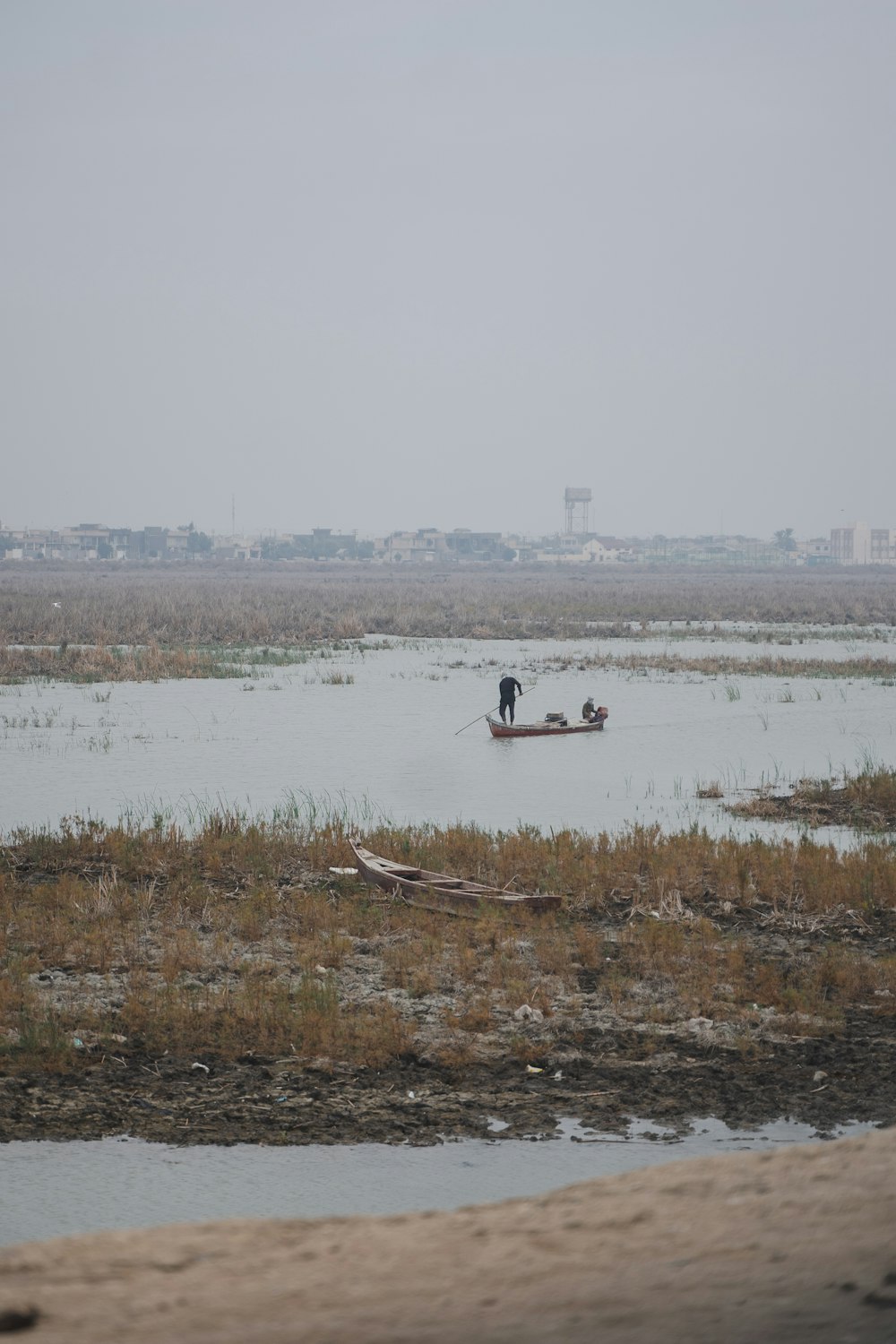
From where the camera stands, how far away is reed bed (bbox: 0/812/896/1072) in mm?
10742

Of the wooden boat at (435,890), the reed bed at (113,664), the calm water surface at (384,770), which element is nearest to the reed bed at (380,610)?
the reed bed at (113,664)

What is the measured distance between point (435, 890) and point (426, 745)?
1435 cm

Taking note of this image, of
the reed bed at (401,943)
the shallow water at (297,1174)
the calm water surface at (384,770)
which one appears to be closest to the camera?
the shallow water at (297,1174)

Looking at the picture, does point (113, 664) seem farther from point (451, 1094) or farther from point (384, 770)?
point (451, 1094)

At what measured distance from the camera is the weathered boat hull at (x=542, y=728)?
29.8 metres

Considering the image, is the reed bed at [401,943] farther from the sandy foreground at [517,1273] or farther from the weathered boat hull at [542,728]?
the weathered boat hull at [542,728]

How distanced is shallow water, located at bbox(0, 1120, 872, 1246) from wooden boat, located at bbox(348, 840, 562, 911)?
527cm

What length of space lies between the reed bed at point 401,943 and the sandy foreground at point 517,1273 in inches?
285

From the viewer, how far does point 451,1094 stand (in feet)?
31.2

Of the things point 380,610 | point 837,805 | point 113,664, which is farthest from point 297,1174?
point 380,610

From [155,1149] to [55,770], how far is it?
17.2 meters

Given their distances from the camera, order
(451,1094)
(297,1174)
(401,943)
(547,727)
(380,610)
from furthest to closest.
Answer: (380,610)
(547,727)
(401,943)
(451,1094)
(297,1174)

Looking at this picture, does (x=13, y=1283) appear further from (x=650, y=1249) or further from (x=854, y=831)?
(x=854, y=831)

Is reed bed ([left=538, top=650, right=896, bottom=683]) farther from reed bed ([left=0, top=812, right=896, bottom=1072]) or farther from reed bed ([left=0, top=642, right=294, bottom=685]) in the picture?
reed bed ([left=0, top=812, right=896, bottom=1072])
